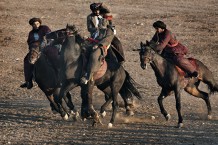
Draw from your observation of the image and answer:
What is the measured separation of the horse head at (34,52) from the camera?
16.0 m

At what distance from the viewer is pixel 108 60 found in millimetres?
16266

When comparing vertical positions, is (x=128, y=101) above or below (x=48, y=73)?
below

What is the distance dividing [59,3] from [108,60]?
2691 cm

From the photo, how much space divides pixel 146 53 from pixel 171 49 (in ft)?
3.68

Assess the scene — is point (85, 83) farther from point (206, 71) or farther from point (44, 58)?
point (206, 71)

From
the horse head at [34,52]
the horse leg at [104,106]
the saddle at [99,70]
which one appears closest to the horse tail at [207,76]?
the horse leg at [104,106]

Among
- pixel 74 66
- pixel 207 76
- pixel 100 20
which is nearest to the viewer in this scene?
pixel 74 66

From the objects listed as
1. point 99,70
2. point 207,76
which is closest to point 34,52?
point 99,70

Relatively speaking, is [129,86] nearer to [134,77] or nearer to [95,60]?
[95,60]

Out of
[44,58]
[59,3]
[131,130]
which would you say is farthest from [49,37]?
[59,3]

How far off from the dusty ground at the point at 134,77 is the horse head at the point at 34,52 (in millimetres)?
1388

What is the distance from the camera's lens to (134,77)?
22422mm

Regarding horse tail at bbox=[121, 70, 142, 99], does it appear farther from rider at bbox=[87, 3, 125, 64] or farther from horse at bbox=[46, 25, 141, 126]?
horse at bbox=[46, 25, 141, 126]

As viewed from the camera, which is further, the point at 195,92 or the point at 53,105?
the point at 195,92
